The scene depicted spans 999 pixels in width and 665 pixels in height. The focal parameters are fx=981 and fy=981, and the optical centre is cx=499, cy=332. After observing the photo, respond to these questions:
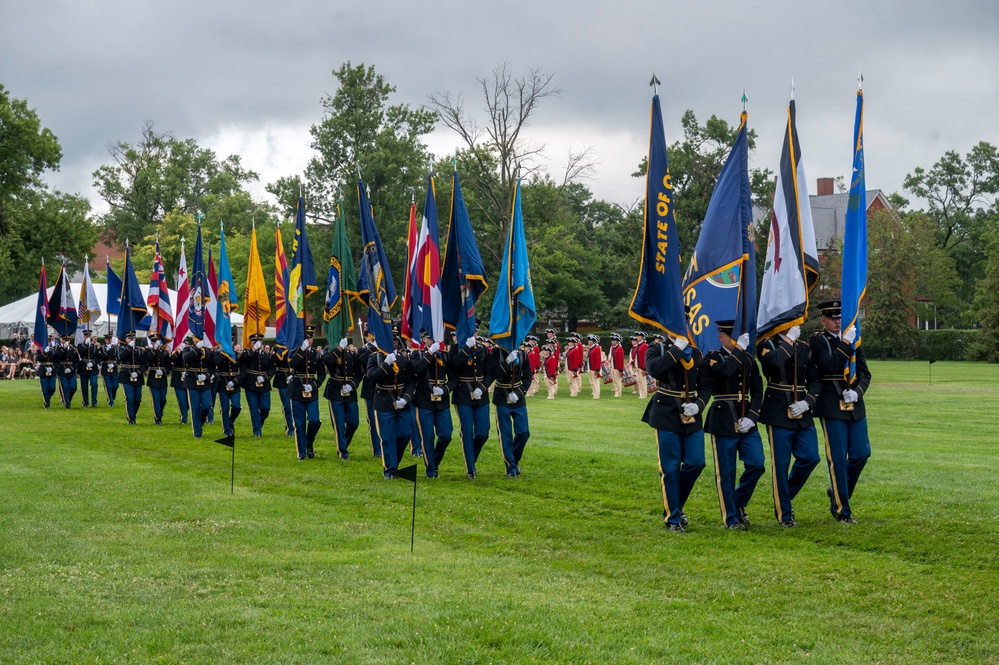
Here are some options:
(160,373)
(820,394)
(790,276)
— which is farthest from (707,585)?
(160,373)

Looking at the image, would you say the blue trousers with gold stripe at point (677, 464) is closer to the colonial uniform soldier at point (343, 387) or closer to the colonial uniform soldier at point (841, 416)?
the colonial uniform soldier at point (841, 416)

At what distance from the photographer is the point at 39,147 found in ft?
104

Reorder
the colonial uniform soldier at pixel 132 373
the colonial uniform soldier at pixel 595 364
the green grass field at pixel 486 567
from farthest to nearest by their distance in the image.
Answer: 1. the colonial uniform soldier at pixel 595 364
2. the colonial uniform soldier at pixel 132 373
3. the green grass field at pixel 486 567

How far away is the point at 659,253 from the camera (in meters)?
10.5

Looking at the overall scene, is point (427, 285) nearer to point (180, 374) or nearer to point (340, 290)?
point (340, 290)

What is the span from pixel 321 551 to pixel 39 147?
89.3 ft

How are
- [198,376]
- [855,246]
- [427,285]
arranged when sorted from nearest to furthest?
[855,246]
[427,285]
[198,376]

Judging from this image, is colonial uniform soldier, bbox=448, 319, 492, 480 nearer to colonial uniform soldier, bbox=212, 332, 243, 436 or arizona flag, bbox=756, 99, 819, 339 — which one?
arizona flag, bbox=756, 99, 819, 339

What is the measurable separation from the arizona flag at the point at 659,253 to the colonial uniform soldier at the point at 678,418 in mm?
371

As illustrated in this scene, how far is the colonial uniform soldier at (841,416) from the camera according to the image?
10.3 metres

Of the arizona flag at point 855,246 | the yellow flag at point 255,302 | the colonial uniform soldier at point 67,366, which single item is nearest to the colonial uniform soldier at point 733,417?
the arizona flag at point 855,246

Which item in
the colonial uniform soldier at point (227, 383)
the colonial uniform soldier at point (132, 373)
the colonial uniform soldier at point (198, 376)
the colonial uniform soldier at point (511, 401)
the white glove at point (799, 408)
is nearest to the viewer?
the white glove at point (799, 408)

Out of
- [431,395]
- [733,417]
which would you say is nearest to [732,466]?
[733,417]

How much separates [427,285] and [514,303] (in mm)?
1305
